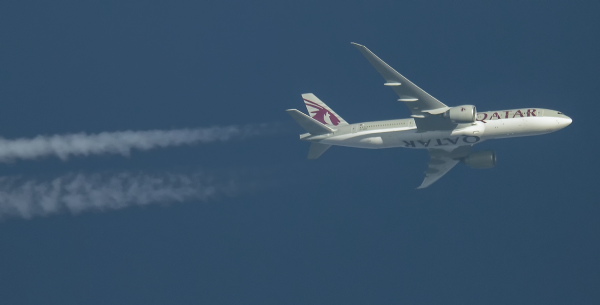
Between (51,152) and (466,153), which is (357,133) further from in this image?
(51,152)

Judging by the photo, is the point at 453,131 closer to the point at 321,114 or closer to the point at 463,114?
the point at 463,114

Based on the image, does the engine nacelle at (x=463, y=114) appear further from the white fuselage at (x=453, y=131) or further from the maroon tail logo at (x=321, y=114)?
the maroon tail logo at (x=321, y=114)

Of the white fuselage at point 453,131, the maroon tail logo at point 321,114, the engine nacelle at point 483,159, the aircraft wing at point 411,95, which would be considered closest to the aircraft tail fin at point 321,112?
the maroon tail logo at point 321,114

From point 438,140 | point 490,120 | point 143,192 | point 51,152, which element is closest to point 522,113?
point 490,120

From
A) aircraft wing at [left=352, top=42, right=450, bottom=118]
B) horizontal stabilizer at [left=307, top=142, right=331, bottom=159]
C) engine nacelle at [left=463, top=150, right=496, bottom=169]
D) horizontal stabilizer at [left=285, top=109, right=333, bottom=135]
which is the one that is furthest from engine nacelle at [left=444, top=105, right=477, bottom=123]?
horizontal stabilizer at [left=307, top=142, right=331, bottom=159]

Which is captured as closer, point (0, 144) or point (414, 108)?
point (414, 108)

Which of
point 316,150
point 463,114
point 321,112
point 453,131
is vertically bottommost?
point 316,150

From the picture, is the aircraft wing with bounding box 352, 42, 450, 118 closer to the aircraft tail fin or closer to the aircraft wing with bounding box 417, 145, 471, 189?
the aircraft tail fin

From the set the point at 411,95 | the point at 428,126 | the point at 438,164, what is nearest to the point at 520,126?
the point at 428,126
